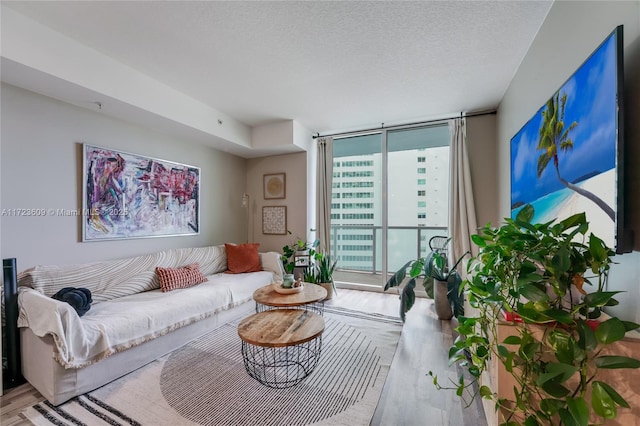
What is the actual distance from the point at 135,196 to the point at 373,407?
3.21 metres

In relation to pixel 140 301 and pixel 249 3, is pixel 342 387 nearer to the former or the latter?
pixel 140 301

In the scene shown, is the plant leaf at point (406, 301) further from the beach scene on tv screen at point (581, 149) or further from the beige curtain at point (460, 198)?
the beach scene on tv screen at point (581, 149)

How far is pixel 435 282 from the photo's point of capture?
10.3 ft

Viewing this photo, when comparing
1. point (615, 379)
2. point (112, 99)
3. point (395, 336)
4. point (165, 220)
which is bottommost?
point (395, 336)

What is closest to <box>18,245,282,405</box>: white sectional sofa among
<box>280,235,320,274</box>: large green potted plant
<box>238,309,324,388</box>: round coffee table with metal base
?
<box>238,309,324,388</box>: round coffee table with metal base

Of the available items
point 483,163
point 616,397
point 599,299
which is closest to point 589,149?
point 599,299

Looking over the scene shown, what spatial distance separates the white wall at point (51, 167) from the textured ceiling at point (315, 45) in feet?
2.46

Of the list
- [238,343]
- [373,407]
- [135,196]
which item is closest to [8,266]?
[135,196]

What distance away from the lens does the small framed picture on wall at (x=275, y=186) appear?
449 cm

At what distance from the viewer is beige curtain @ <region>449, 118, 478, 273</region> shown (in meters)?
3.44

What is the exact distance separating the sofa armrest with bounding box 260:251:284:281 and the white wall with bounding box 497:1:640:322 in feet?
10.8

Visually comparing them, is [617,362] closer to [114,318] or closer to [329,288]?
[114,318]

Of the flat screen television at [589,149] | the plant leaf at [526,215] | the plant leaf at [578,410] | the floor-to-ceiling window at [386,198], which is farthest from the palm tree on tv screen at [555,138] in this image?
the floor-to-ceiling window at [386,198]

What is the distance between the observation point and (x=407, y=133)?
412 cm
